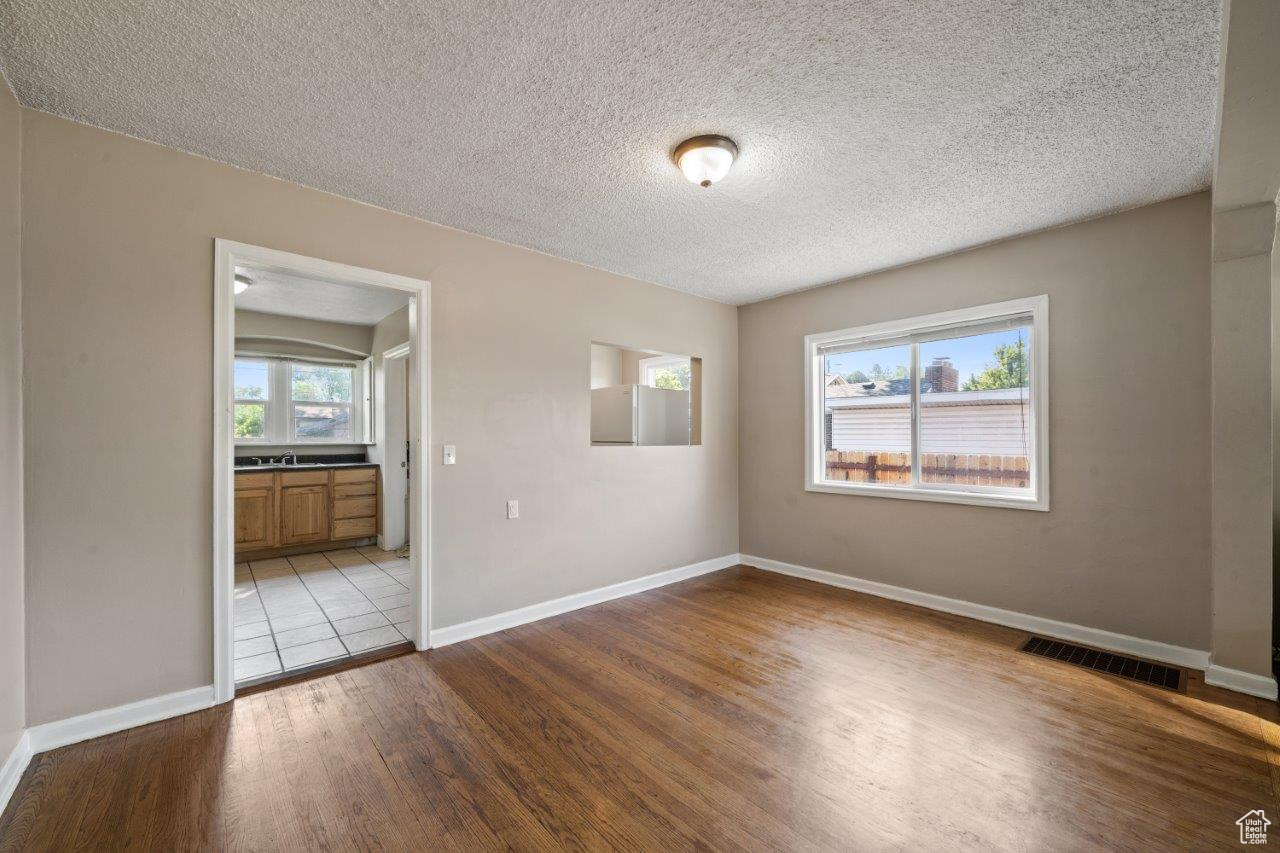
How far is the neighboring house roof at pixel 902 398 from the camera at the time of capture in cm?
357

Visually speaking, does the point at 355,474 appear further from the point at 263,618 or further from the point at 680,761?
the point at 680,761

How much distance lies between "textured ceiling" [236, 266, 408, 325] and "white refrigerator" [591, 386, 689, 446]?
1905 mm

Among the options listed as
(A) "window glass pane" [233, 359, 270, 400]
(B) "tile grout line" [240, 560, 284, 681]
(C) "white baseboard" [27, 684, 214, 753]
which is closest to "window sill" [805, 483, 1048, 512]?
(B) "tile grout line" [240, 560, 284, 681]

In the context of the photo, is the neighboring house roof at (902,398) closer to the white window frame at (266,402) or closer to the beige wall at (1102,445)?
the beige wall at (1102,445)

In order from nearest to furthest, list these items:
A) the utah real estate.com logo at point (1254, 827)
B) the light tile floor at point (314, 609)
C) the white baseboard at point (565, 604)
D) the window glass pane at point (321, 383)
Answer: the utah real estate.com logo at point (1254, 827) < the light tile floor at point (314, 609) < the white baseboard at point (565, 604) < the window glass pane at point (321, 383)

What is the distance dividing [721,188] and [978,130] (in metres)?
1.16

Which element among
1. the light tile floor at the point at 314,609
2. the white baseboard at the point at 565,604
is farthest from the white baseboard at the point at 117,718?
the white baseboard at the point at 565,604

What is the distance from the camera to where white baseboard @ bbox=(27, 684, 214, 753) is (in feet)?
Answer: 6.84

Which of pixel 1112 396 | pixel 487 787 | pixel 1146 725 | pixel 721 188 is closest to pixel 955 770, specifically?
pixel 1146 725

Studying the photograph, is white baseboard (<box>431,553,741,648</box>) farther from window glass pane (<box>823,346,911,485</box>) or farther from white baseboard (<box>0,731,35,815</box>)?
white baseboard (<box>0,731,35,815</box>)

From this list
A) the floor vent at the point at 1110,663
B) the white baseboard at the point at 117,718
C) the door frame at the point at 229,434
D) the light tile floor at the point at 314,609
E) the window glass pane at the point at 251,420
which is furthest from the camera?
the window glass pane at the point at 251,420

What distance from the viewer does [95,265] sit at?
2.21 metres

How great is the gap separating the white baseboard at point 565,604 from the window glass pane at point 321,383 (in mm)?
4263

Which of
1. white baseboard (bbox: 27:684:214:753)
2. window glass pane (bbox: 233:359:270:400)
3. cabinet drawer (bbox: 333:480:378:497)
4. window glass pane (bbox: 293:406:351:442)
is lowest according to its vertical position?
white baseboard (bbox: 27:684:214:753)
